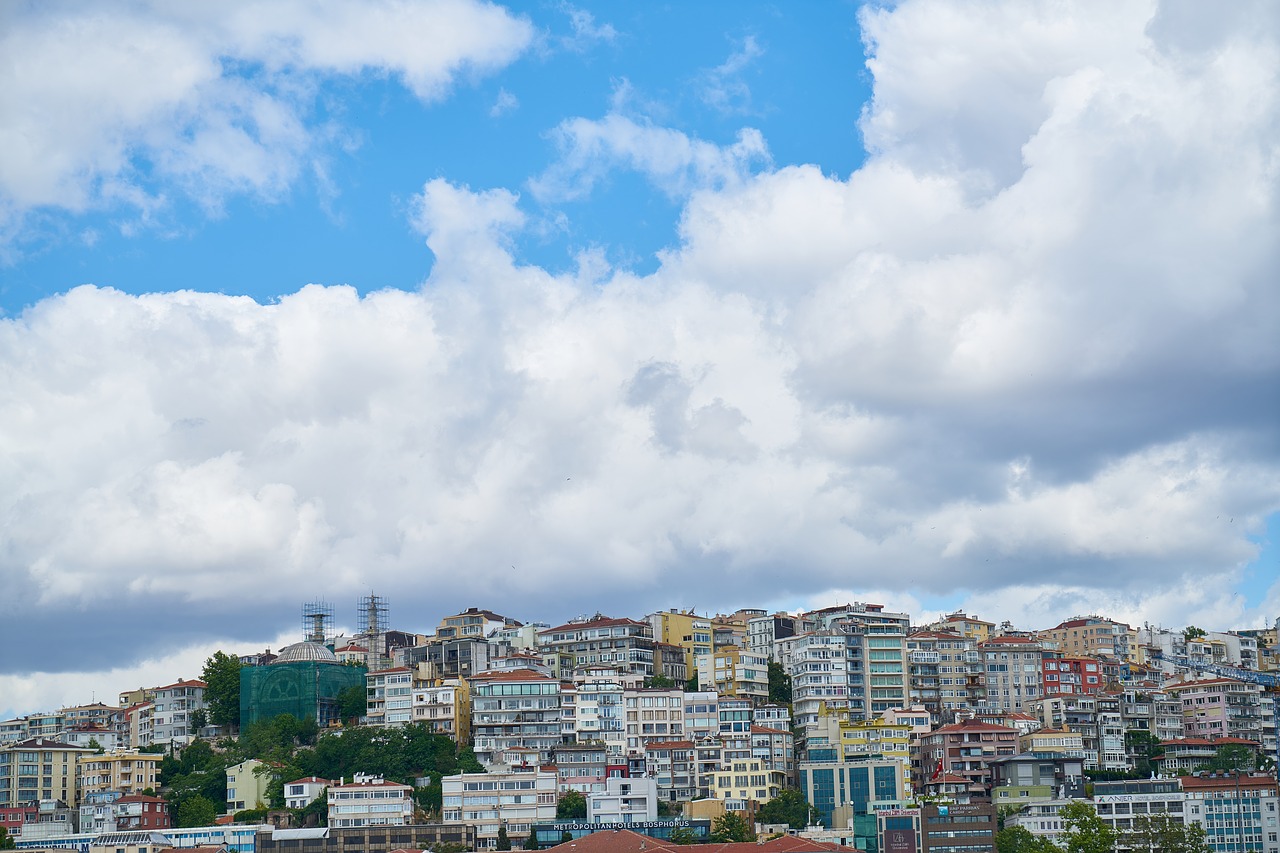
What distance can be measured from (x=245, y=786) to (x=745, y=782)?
23258mm

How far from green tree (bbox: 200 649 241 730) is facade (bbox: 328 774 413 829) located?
60.3 ft

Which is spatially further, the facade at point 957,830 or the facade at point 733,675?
the facade at point 733,675

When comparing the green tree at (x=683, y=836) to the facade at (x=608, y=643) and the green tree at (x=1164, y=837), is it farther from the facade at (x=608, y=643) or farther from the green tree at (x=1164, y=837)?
the facade at (x=608, y=643)

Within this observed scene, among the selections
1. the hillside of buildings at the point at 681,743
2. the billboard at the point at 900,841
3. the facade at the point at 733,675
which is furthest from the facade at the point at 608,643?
the billboard at the point at 900,841

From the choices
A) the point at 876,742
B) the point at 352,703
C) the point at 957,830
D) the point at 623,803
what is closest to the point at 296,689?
the point at 352,703

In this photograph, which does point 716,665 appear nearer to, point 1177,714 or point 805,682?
point 805,682

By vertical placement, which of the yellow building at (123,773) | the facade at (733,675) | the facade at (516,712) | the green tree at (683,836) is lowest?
the green tree at (683,836)

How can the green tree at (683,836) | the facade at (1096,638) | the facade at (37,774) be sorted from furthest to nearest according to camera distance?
the facade at (1096,638)
the facade at (37,774)
the green tree at (683,836)

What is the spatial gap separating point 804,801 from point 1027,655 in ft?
73.0

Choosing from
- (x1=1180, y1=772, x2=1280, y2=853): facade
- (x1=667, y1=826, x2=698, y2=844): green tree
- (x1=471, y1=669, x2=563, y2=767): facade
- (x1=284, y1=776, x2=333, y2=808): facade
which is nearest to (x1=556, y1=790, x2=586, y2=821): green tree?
(x1=667, y1=826, x2=698, y2=844): green tree

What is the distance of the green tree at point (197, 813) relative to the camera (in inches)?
3388

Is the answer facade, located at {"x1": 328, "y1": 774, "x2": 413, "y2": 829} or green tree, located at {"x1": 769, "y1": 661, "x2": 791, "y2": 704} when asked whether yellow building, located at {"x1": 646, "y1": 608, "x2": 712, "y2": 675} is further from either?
facade, located at {"x1": 328, "y1": 774, "x2": 413, "y2": 829}

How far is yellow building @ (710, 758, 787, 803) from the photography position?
281ft

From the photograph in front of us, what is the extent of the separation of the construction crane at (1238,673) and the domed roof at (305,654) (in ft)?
157
